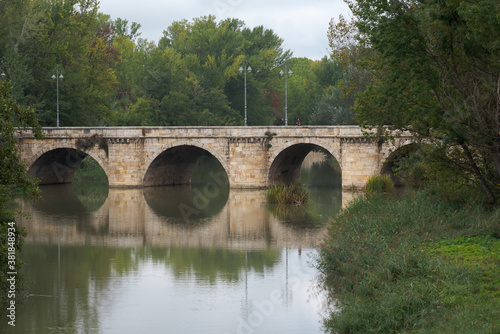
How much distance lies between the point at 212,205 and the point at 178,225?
7.69m

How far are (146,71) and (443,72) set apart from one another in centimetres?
4935

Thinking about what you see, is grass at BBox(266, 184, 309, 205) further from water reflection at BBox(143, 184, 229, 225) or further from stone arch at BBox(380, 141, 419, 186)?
stone arch at BBox(380, 141, 419, 186)

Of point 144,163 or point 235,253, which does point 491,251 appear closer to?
point 235,253

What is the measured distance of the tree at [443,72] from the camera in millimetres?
18422

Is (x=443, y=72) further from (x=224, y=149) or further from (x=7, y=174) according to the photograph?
(x=224, y=149)

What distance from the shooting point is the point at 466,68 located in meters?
19.2

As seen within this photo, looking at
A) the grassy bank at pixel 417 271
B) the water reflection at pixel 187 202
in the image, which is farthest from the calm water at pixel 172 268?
the grassy bank at pixel 417 271

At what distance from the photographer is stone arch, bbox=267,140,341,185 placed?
41.5m

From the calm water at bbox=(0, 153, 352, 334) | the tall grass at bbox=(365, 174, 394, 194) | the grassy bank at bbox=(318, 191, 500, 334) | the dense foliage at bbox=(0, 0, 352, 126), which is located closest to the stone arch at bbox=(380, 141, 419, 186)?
the tall grass at bbox=(365, 174, 394, 194)

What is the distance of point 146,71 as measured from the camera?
65812 millimetres

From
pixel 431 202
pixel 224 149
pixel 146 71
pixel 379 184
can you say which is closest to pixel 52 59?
pixel 146 71

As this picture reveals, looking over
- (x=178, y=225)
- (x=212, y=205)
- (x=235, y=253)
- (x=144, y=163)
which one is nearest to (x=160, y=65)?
(x=144, y=163)

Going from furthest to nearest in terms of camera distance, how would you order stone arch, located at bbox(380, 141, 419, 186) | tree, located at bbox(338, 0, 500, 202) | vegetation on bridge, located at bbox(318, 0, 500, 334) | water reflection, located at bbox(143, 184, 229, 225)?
1. stone arch, located at bbox(380, 141, 419, 186)
2. water reflection, located at bbox(143, 184, 229, 225)
3. tree, located at bbox(338, 0, 500, 202)
4. vegetation on bridge, located at bbox(318, 0, 500, 334)

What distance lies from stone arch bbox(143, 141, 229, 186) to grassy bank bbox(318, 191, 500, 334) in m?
22.4
